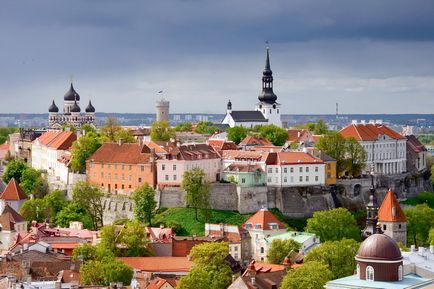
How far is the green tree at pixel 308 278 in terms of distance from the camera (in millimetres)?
60938

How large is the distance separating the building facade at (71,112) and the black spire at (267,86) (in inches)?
1228

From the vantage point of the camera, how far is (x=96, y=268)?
212ft

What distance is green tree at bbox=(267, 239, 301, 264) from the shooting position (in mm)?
77688

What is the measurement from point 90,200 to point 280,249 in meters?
22.5

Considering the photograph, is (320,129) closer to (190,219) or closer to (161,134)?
(161,134)

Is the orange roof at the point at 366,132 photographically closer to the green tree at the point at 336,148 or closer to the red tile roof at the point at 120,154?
the green tree at the point at 336,148

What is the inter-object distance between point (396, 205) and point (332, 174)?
1476cm

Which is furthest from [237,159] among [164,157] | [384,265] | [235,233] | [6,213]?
[384,265]

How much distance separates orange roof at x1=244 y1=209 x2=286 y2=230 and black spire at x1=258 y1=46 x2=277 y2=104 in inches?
2456

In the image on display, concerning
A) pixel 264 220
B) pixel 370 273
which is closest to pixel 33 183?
pixel 264 220

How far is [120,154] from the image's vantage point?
98375mm

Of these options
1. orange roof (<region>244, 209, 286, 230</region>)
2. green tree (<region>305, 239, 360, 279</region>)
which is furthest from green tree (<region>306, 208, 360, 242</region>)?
green tree (<region>305, 239, 360, 279</region>)

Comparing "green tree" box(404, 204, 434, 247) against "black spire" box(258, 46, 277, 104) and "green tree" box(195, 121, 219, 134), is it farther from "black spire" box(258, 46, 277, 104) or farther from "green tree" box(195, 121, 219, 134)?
"black spire" box(258, 46, 277, 104)

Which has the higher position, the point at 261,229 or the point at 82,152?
the point at 82,152
